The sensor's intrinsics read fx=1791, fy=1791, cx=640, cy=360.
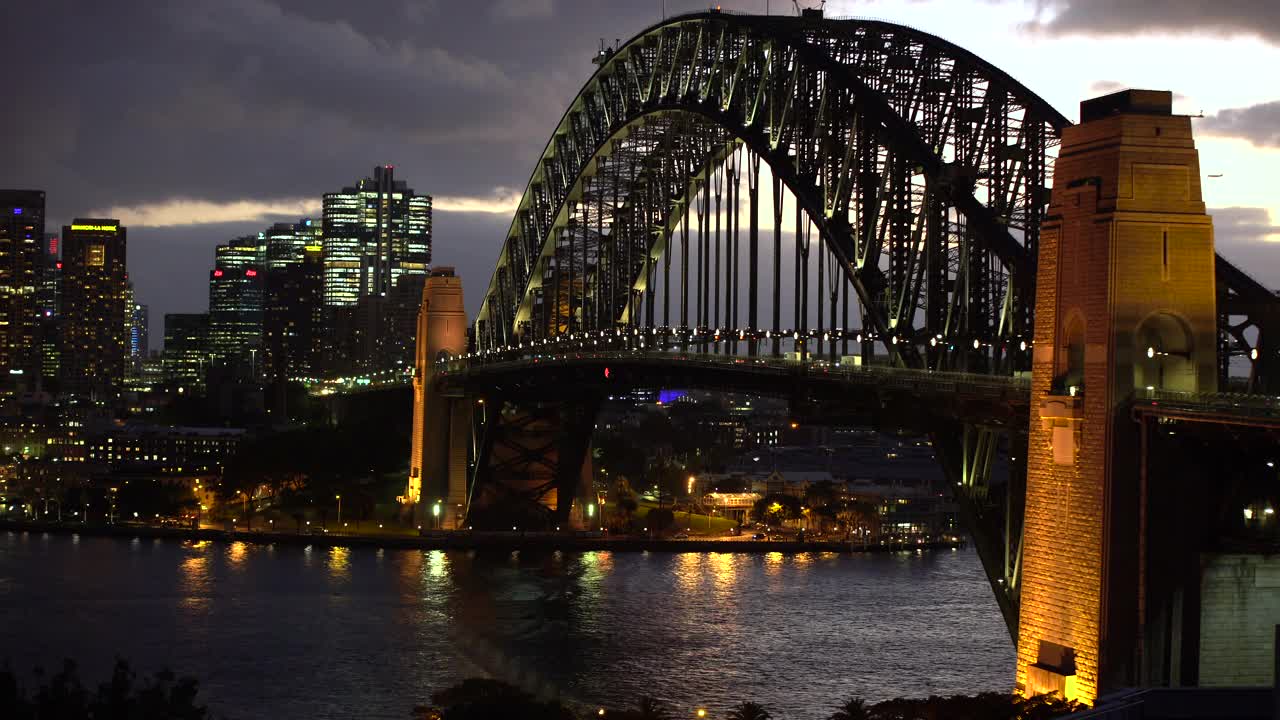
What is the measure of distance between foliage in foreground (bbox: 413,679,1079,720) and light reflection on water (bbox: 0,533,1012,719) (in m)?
5.07

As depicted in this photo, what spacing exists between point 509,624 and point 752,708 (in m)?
26.6

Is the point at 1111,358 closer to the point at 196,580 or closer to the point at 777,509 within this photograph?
the point at 196,580

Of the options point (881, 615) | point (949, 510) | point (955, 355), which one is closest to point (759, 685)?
point (955, 355)

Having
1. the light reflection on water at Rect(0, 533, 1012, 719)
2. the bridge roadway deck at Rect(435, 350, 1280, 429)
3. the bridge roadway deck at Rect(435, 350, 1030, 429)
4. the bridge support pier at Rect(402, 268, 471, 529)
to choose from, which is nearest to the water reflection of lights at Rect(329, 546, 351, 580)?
the light reflection on water at Rect(0, 533, 1012, 719)

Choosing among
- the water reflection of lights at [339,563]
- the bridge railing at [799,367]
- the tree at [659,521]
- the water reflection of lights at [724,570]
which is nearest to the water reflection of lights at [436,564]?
the water reflection of lights at [339,563]

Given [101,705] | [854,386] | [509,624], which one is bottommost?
[509,624]

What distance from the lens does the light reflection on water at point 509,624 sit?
156 ft

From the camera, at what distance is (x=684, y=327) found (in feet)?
206

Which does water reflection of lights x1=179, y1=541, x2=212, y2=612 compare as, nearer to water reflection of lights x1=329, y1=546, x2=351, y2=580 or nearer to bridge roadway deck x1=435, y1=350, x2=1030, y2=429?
water reflection of lights x1=329, y1=546, x2=351, y2=580

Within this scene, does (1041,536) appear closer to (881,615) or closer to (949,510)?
(881,615)

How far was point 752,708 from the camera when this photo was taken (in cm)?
3378

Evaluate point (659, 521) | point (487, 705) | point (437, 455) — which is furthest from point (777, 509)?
point (487, 705)

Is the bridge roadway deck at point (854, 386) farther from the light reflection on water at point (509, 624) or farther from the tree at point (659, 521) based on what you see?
the tree at point (659, 521)

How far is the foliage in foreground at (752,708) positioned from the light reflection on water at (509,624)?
5.07 meters
